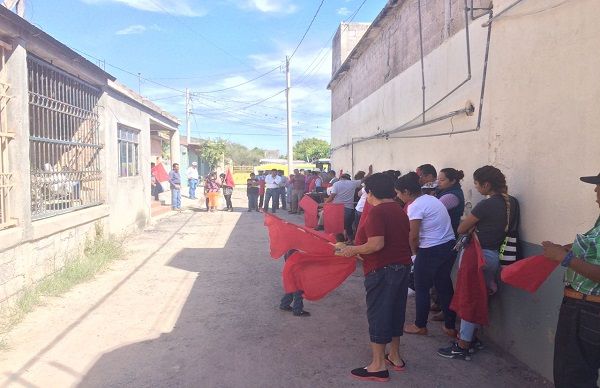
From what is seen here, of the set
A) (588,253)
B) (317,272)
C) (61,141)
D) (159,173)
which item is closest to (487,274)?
(317,272)

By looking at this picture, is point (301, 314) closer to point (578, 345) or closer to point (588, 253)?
point (578, 345)

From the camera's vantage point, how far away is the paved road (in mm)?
3830

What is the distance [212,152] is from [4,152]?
36.2 m

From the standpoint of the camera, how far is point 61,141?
712 centimetres

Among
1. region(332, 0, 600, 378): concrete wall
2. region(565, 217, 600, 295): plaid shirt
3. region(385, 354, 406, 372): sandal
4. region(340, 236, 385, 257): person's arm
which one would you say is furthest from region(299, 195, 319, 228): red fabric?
region(565, 217, 600, 295): plaid shirt

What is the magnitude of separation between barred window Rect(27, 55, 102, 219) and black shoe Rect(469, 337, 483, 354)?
5.61m

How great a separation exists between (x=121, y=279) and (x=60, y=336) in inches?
96.5

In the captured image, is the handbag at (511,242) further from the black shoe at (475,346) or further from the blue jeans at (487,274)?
the black shoe at (475,346)

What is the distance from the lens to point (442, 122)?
6336 mm

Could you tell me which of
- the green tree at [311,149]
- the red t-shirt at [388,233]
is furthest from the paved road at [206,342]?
the green tree at [311,149]

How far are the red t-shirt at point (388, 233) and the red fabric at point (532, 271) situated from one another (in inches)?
33.7

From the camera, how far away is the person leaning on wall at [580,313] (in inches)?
99.8

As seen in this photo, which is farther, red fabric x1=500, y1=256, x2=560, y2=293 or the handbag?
the handbag

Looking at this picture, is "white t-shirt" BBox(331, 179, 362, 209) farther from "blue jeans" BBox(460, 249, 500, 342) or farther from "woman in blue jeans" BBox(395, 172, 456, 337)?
"blue jeans" BBox(460, 249, 500, 342)
